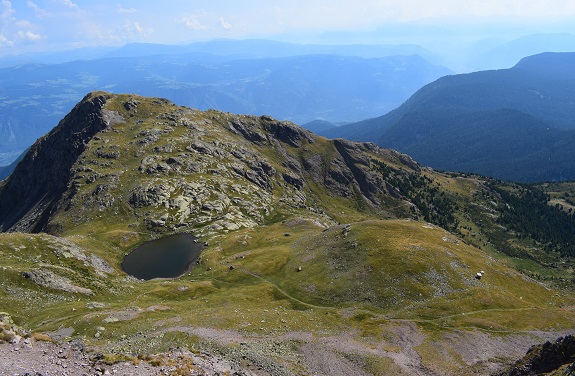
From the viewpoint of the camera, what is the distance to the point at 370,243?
4294 inches

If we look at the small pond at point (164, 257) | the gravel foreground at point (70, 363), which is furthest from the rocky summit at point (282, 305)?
the small pond at point (164, 257)

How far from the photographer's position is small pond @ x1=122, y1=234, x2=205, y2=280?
125m

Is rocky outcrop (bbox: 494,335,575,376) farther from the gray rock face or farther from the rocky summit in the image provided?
the gray rock face

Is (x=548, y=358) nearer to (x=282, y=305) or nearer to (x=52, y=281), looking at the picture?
(x=282, y=305)

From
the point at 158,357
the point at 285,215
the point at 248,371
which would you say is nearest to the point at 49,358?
the point at 158,357

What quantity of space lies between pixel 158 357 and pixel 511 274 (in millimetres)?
104745

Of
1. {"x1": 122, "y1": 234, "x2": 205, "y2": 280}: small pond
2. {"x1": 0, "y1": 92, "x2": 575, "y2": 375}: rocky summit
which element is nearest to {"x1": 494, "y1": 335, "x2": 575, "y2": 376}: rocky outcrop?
{"x1": 0, "y1": 92, "x2": 575, "y2": 375}: rocky summit

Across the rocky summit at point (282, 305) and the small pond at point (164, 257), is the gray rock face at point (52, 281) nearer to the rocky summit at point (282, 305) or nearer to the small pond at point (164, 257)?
the rocky summit at point (282, 305)

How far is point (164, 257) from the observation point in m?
138

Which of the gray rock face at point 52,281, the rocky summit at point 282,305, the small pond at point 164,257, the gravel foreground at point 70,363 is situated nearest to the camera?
the gravel foreground at point 70,363

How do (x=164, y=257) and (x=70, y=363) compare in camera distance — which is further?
(x=164, y=257)

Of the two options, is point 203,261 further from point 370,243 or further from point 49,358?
point 49,358

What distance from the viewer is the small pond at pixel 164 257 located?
411ft

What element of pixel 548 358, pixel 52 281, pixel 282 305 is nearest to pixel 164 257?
pixel 52 281
